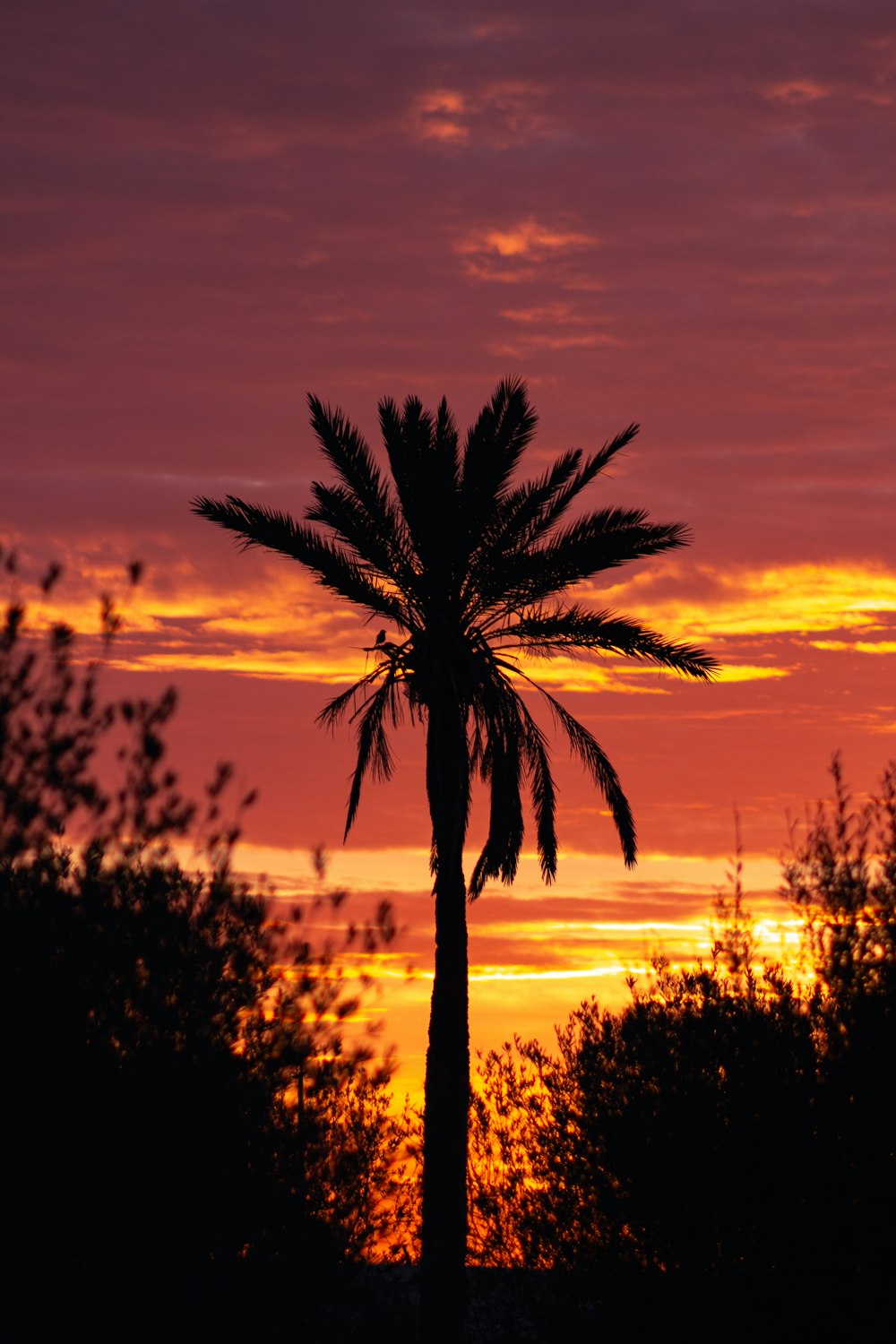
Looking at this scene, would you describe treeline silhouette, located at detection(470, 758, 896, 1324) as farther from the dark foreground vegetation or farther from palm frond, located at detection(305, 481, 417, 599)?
palm frond, located at detection(305, 481, 417, 599)

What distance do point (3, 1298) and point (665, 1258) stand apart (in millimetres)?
10492

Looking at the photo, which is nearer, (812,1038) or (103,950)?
(103,950)

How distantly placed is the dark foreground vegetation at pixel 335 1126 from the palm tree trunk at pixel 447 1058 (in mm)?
777

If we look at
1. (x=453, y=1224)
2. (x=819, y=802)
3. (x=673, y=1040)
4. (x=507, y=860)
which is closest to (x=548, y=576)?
(x=507, y=860)

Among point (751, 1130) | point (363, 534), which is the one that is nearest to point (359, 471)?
point (363, 534)

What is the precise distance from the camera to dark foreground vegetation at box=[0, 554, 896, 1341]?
11.9m

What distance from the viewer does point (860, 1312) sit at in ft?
55.1

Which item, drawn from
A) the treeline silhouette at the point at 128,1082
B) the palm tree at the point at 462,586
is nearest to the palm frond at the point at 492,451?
the palm tree at the point at 462,586

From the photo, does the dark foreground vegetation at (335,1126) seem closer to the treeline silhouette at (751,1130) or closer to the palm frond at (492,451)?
the treeline silhouette at (751,1130)

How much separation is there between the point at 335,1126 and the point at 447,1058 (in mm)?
4338

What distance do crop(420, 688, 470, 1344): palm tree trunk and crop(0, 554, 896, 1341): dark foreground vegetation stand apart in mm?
777

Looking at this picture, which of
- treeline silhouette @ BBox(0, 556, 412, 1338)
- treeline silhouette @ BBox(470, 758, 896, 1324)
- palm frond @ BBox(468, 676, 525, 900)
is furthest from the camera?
palm frond @ BBox(468, 676, 525, 900)

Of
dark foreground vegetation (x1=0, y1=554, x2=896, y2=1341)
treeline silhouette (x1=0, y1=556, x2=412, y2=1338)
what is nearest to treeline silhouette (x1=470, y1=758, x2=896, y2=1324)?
dark foreground vegetation (x1=0, y1=554, x2=896, y2=1341)

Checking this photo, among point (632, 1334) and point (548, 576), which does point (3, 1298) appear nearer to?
point (632, 1334)
